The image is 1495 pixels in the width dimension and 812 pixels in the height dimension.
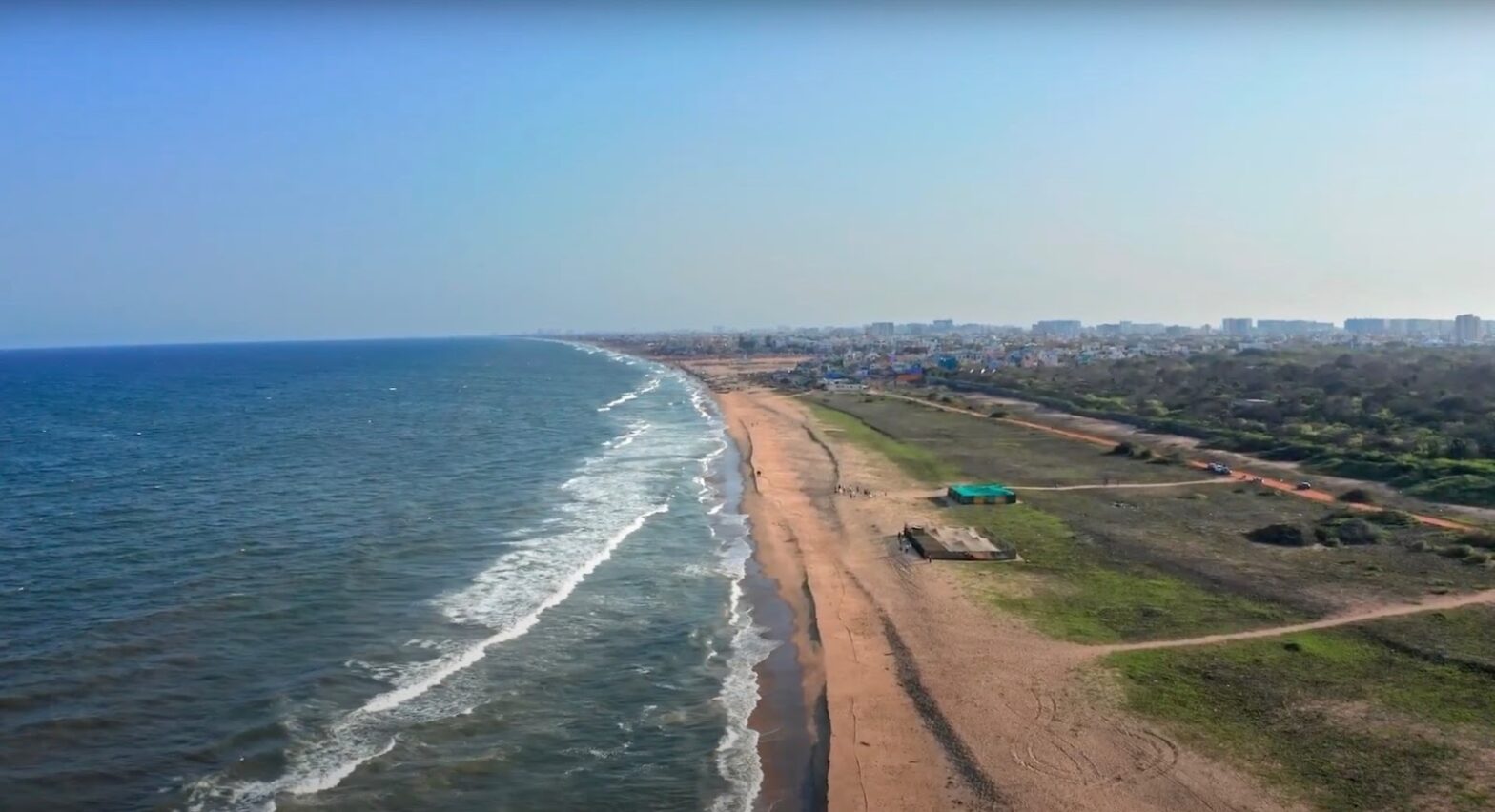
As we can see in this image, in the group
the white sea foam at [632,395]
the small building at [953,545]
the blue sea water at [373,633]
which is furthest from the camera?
the white sea foam at [632,395]

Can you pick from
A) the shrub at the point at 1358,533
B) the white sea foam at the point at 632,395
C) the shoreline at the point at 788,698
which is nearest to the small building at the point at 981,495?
the shoreline at the point at 788,698

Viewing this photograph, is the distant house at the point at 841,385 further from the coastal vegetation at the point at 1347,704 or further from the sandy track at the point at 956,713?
the coastal vegetation at the point at 1347,704

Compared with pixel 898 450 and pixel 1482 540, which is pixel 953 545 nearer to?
pixel 1482 540

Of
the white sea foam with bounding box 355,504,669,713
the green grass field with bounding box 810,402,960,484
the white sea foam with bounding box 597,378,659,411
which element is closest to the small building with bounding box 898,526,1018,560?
the white sea foam with bounding box 355,504,669,713

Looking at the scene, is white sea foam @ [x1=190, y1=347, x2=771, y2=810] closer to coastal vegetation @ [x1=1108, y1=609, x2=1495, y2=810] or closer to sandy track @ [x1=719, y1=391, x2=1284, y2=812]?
sandy track @ [x1=719, y1=391, x2=1284, y2=812]

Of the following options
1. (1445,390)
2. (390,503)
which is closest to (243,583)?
→ (390,503)

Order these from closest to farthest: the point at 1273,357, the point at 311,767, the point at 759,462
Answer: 1. the point at 311,767
2. the point at 759,462
3. the point at 1273,357

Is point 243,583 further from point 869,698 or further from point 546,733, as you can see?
point 869,698
